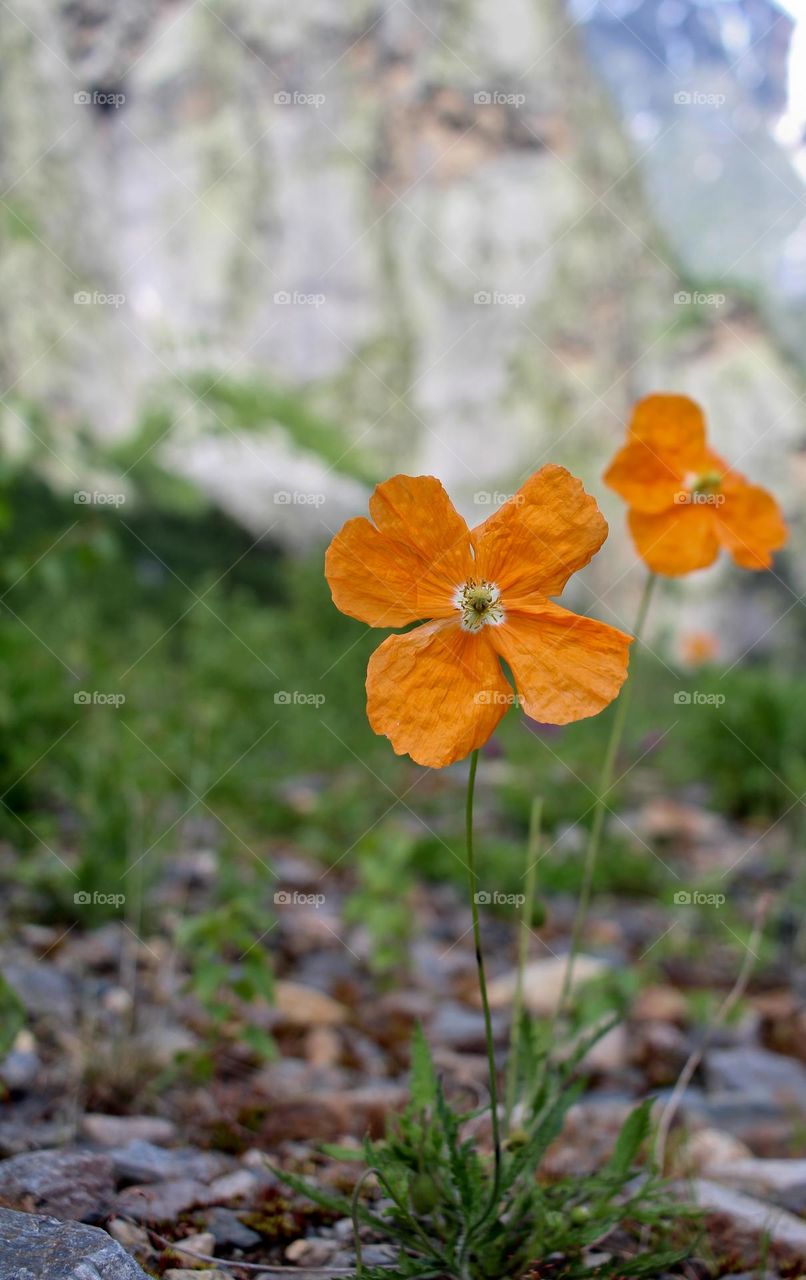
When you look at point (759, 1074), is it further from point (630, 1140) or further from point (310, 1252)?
point (310, 1252)

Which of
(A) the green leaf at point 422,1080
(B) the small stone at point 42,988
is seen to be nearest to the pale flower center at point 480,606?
(A) the green leaf at point 422,1080

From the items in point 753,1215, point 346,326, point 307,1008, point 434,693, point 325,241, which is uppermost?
point 325,241

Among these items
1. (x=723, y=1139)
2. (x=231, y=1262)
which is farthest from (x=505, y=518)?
(x=723, y=1139)

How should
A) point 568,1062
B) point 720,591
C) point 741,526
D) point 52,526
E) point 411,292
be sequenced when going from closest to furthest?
point 568,1062
point 741,526
point 52,526
point 411,292
point 720,591

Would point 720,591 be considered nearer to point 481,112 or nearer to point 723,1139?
point 481,112

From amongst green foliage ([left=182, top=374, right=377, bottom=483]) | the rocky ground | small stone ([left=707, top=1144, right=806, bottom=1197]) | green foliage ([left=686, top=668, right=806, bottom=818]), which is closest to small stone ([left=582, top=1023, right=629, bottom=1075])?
the rocky ground

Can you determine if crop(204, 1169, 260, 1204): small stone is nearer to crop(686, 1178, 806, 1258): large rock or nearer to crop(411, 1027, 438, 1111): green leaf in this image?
crop(411, 1027, 438, 1111): green leaf

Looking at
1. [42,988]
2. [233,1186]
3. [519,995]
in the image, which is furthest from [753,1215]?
[42,988]
